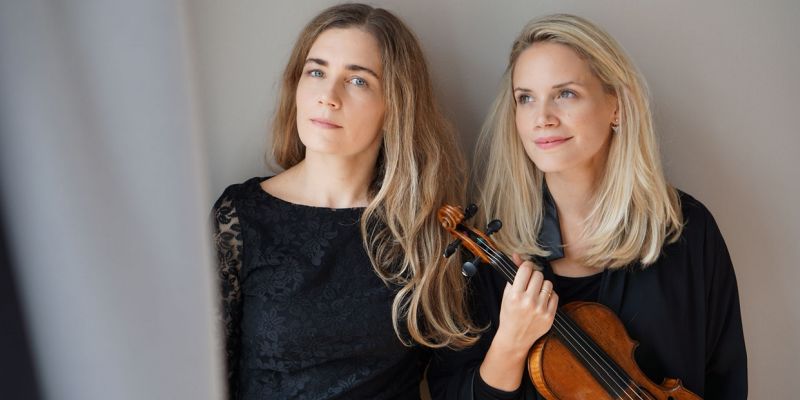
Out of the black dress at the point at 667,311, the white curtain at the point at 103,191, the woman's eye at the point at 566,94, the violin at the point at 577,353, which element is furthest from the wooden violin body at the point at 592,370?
the white curtain at the point at 103,191

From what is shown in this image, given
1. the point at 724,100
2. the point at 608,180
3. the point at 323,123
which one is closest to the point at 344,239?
the point at 323,123

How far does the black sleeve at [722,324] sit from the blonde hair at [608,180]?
4.3 inches

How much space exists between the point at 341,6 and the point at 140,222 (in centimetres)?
121

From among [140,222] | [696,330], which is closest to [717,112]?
[696,330]

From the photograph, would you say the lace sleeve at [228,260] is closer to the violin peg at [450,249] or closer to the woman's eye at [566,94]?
the violin peg at [450,249]

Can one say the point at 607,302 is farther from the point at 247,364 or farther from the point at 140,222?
the point at 140,222

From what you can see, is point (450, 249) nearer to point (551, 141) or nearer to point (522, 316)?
point (522, 316)

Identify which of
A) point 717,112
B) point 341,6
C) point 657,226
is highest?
point 341,6

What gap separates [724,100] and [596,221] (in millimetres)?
534

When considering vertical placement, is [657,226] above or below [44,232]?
below

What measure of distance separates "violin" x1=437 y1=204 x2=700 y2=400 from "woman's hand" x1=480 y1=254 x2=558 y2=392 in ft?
0.08

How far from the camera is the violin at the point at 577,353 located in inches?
49.7

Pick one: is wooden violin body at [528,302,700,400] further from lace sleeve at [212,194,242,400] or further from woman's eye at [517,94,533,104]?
lace sleeve at [212,194,242,400]

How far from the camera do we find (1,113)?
241 millimetres
